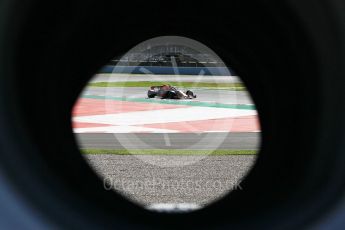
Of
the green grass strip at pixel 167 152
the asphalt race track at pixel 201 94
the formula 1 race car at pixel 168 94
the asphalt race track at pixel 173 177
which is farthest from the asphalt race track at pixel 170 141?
the formula 1 race car at pixel 168 94

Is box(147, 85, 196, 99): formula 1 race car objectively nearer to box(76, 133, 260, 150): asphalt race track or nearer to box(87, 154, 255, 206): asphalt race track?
box(76, 133, 260, 150): asphalt race track

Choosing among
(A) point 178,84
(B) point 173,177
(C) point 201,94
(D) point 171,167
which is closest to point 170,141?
(D) point 171,167

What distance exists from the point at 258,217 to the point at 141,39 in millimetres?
1520

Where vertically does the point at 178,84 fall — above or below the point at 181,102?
below

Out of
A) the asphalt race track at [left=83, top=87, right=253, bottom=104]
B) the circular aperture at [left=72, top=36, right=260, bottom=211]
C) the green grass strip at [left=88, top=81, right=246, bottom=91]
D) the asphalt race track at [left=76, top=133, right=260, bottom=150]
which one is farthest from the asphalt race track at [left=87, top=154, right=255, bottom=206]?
the green grass strip at [left=88, top=81, right=246, bottom=91]

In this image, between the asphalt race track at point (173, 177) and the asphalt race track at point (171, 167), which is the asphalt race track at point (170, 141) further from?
the asphalt race track at point (173, 177)

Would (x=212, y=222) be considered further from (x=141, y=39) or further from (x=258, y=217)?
(x=141, y=39)

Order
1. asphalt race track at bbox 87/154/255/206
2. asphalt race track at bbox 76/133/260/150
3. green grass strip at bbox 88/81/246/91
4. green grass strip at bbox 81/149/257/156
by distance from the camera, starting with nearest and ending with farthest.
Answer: asphalt race track at bbox 87/154/255/206 → green grass strip at bbox 81/149/257/156 → asphalt race track at bbox 76/133/260/150 → green grass strip at bbox 88/81/246/91

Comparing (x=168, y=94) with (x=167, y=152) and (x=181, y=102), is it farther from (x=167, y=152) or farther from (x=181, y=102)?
(x=167, y=152)

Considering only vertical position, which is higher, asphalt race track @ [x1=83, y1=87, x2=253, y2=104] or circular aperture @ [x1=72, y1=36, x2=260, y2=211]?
circular aperture @ [x1=72, y1=36, x2=260, y2=211]

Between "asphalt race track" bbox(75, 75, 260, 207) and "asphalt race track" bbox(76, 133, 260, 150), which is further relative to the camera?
"asphalt race track" bbox(76, 133, 260, 150)
